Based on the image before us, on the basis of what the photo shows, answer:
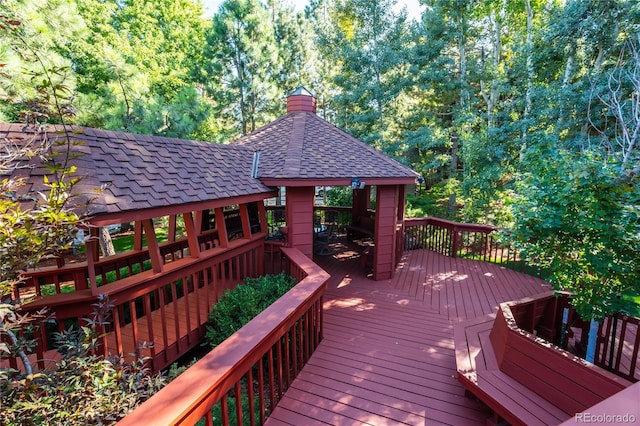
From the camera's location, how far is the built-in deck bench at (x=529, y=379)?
231 cm

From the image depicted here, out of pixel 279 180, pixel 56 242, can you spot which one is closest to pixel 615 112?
pixel 279 180

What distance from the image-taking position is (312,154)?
6312mm

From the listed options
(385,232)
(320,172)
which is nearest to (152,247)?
(320,172)

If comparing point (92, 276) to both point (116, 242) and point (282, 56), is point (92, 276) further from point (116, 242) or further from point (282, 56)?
point (282, 56)

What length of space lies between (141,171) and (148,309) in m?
1.62

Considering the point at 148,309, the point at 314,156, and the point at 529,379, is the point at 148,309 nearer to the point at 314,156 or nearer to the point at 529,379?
the point at 529,379

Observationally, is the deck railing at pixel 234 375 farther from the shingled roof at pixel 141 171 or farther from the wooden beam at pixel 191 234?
the wooden beam at pixel 191 234

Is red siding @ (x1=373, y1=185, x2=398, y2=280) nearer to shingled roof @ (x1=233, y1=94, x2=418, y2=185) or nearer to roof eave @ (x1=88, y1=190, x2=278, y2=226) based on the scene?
shingled roof @ (x1=233, y1=94, x2=418, y2=185)

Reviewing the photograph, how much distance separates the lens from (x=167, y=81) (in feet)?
45.2

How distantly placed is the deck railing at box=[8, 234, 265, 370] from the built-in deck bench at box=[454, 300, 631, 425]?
299cm

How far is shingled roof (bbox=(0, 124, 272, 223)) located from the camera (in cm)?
276

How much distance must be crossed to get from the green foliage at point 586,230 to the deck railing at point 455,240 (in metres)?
4.12

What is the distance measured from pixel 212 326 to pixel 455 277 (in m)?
4.99

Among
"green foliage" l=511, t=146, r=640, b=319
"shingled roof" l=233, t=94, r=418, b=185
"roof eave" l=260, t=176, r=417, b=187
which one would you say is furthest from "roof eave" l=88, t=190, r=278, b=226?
"green foliage" l=511, t=146, r=640, b=319
